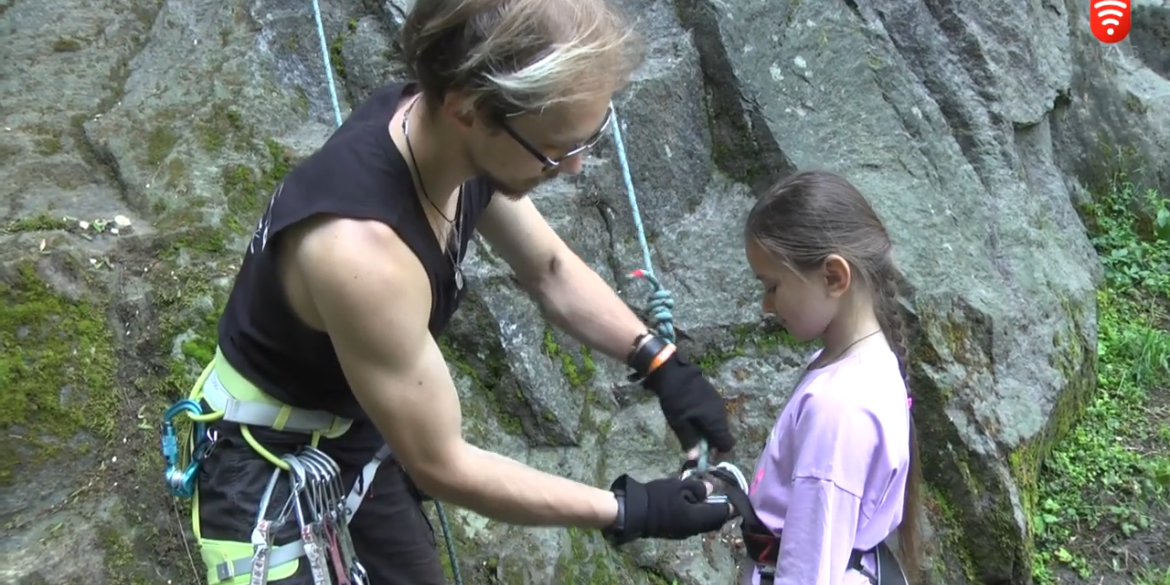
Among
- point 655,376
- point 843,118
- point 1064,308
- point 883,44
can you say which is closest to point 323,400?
point 655,376

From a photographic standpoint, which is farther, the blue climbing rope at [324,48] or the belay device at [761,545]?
the blue climbing rope at [324,48]

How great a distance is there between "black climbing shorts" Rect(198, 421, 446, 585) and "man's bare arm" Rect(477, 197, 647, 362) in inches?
23.2

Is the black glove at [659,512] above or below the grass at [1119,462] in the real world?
above

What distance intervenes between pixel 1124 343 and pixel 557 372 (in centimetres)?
350

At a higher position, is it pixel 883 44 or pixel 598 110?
pixel 598 110

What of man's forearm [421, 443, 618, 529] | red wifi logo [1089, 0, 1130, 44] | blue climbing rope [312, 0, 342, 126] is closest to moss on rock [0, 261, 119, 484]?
blue climbing rope [312, 0, 342, 126]

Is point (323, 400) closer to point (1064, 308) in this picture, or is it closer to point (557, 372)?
A: point (557, 372)

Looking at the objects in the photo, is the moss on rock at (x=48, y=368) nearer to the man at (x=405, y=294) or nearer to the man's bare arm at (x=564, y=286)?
the man at (x=405, y=294)

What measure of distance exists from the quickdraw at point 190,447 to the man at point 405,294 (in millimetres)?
33

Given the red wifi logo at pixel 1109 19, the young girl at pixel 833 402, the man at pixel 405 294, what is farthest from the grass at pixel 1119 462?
the man at pixel 405 294

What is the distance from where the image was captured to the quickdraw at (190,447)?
2.00 metres

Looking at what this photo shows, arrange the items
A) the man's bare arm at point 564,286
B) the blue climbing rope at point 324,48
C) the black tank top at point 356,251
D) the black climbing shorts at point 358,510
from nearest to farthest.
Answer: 1. the black tank top at point 356,251
2. the black climbing shorts at point 358,510
3. the man's bare arm at point 564,286
4. the blue climbing rope at point 324,48

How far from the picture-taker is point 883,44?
4391 millimetres

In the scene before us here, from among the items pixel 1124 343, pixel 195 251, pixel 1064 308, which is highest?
pixel 195 251
